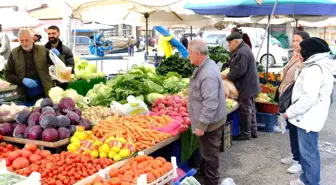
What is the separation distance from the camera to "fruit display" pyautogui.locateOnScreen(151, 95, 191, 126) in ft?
17.6

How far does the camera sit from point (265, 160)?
602 cm

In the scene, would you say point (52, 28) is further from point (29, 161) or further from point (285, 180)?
point (285, 180)

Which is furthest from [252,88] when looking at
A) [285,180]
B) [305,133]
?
[305,133]

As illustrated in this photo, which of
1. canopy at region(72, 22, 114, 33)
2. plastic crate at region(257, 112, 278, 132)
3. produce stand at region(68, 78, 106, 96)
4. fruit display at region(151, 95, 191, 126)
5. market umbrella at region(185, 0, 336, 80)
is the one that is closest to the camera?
fruit display at region(151, 95, 191, 126)

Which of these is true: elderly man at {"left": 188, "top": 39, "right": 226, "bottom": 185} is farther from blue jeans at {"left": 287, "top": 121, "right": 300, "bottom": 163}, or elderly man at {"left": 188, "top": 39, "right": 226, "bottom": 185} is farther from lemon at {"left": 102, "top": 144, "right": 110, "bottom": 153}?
blue jeans at {"left": 287, "top": 121, "right": 300, "bottom": 163}

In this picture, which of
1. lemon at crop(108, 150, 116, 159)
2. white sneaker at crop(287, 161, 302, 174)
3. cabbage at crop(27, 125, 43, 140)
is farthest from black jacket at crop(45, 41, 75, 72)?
white sneaker at crop(287, 161, 302, 174)

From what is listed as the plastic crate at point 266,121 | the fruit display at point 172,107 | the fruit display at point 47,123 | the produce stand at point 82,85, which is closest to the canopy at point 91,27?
the produce stand at point 82,85

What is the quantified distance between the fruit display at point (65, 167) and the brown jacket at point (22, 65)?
101 inches

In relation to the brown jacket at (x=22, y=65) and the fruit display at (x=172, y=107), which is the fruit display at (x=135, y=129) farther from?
the brown jacket at (x=22, y=65)

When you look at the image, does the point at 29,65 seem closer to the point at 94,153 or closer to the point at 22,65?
the point at 22,65

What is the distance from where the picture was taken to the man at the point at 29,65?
5715 millimetres

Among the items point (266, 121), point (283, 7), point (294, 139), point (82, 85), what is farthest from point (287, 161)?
point (82, 85)

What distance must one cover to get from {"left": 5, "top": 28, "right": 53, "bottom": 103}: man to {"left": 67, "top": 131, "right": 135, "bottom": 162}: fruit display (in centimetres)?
215

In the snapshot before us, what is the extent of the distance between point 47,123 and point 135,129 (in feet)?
3.30
